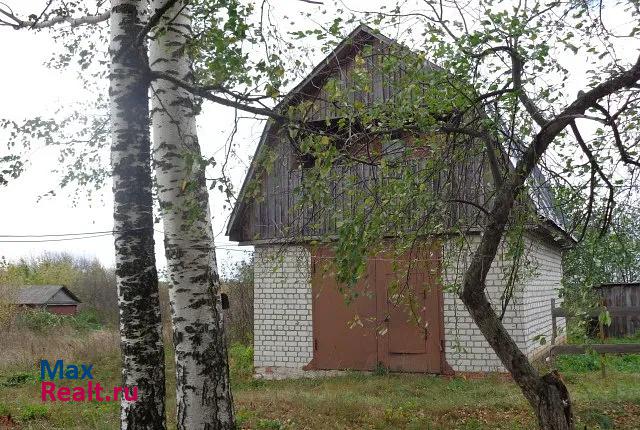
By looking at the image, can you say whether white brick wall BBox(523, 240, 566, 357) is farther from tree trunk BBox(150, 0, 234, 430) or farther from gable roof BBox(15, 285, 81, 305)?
gable roof BBox(15, 285, 81, 305)

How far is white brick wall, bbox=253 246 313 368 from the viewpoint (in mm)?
11969

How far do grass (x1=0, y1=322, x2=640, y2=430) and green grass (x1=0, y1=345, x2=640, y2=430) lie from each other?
0.04 feet

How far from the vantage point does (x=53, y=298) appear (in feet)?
116

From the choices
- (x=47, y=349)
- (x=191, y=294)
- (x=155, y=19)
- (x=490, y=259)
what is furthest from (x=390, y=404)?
(x=47, y=349)

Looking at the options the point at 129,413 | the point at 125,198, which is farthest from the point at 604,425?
the point at 125,198

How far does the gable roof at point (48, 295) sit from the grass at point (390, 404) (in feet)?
80.1

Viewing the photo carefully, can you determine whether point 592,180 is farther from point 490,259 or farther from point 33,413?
point 33,413

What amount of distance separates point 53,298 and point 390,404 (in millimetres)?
31917

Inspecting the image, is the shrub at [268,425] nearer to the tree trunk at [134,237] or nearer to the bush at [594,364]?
the tree trunk at [134,237]

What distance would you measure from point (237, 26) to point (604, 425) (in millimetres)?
5688

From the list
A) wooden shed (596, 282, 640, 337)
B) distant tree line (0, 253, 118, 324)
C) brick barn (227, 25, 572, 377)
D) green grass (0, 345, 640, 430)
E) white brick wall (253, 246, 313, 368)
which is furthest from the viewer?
distant tree line (0, 253, 118, 324)

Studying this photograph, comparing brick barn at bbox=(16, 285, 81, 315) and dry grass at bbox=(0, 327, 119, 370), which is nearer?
dry grass at bbox=(0, 327, 119, 370)

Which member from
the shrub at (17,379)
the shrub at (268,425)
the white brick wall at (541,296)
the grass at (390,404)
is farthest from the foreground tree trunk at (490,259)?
the shrub at (17,379)

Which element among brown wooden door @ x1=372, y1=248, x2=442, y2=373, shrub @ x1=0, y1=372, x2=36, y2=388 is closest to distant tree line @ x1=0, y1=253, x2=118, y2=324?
shrub @ x1=0, y1=372, x2=36, y2=388
